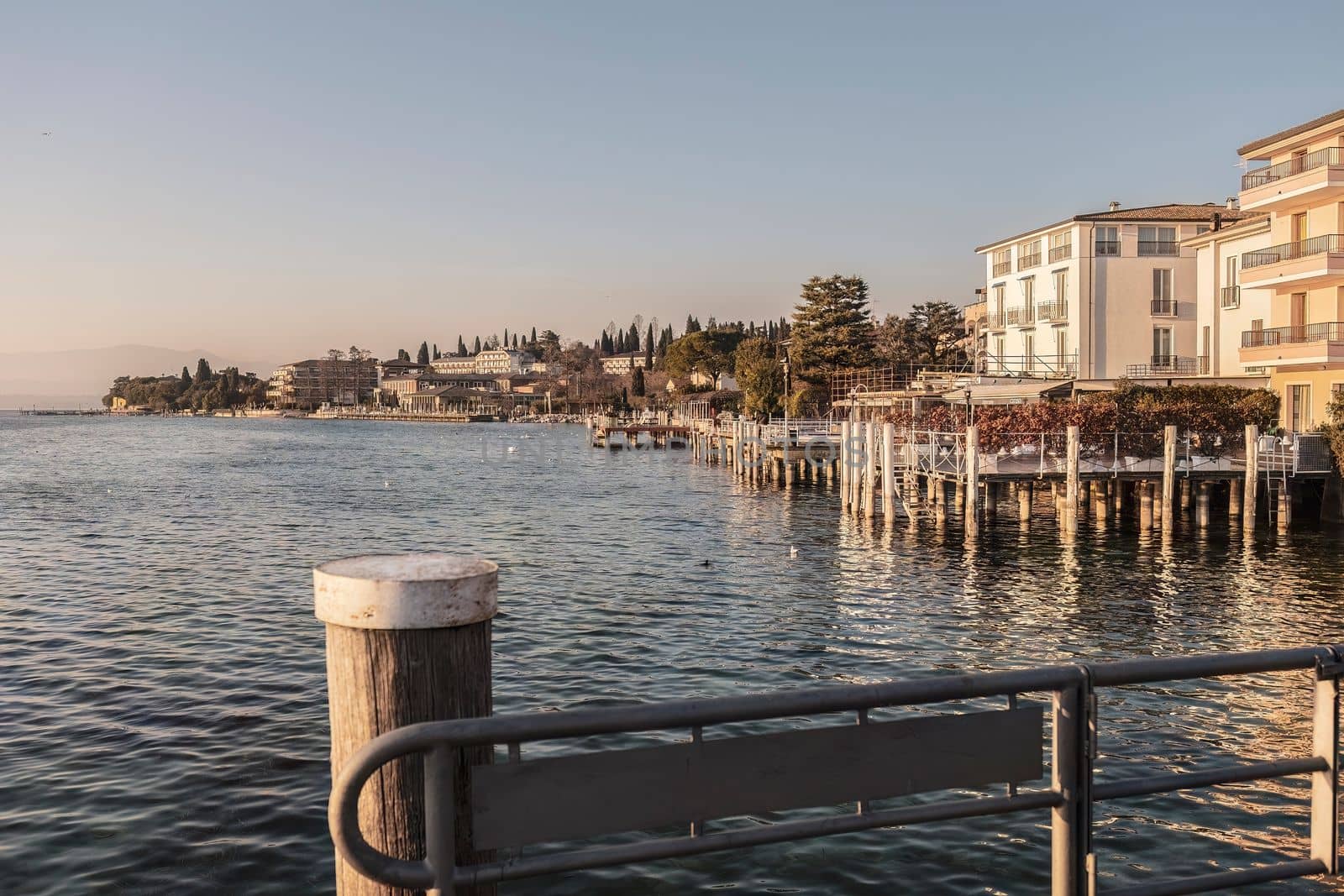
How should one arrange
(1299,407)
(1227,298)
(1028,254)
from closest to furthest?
(1299,407) → (1227,298) → (1028,254)

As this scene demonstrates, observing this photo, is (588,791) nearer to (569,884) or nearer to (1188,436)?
(569,884)

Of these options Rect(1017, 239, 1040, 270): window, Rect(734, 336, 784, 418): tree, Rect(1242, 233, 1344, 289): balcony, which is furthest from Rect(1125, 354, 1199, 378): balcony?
Rect(734, 336, 784, 418): tree

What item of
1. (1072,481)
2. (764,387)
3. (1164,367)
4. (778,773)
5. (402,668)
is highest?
(1164,367)

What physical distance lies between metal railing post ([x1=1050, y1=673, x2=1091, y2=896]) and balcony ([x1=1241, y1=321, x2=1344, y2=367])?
4067cm

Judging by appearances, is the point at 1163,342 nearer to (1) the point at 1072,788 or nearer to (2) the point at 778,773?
(1) the point at 1072,788

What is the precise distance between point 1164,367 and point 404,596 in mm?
56973

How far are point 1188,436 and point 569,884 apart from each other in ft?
101

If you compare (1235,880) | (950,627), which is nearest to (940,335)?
(950,627)

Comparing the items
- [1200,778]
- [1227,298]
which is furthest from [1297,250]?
[1200,778]

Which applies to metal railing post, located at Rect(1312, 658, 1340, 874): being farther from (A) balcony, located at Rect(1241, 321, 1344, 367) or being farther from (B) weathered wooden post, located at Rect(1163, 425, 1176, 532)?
(A) balcony, located at Rect(1241, 321, 1344, 367)

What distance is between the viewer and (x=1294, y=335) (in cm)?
4041

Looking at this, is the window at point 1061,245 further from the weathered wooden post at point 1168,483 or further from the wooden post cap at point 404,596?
the wooden post cap at point 404,596

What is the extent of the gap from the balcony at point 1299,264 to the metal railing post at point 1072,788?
41.4m

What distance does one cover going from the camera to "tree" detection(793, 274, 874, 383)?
98.4 m
